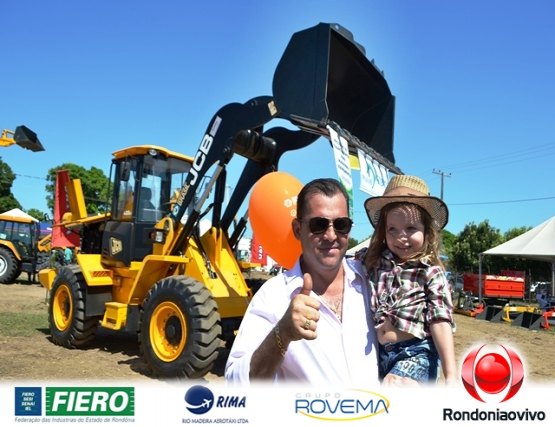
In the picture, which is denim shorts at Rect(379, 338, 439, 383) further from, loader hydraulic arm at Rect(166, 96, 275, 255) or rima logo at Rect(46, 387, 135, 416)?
loader hydraulic arm at Rect(166, 96, 275, 255)

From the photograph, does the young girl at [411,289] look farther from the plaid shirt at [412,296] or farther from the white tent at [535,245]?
the white tent at [535,245]

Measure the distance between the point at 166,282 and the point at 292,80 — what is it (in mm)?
2960

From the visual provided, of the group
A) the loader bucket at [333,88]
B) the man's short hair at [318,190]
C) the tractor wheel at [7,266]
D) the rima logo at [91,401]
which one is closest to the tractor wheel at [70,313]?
the loader bucket at [333,88]

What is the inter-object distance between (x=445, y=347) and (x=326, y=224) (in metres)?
0.70

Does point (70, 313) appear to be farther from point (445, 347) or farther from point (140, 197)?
point (445, 347)

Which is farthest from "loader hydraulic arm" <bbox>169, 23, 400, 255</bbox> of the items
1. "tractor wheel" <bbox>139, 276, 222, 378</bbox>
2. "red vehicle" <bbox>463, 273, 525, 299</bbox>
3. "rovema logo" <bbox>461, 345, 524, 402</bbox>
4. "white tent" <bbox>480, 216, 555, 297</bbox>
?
"red vehicle" <bbox>463, 273, 525, 299</bbox>

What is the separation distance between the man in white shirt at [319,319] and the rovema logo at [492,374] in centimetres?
50

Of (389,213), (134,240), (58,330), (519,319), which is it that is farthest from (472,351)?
(519,319)

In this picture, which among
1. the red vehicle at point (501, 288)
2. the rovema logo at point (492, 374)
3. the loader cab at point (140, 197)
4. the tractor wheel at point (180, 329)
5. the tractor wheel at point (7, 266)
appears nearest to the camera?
the rovema logo at point (492, 374)

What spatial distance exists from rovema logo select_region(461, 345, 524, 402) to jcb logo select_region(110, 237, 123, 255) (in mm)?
6357

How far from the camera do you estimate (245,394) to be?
6.35 ft

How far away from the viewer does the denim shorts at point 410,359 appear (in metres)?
2.00

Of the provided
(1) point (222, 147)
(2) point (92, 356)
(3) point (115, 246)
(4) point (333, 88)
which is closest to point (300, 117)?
(4) point (333, 88)

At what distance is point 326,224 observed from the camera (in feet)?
6.39
